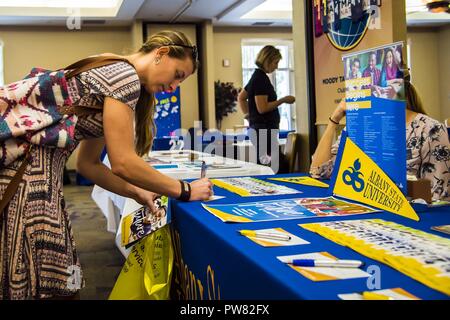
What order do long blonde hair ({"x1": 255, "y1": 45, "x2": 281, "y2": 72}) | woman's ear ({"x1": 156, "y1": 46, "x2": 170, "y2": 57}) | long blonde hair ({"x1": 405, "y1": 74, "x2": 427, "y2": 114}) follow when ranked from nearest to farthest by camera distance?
woman's ear ({"x1": 156, "y1": 46, "x2": 170, "y2": 57}) → long blonde hair ({"x1": 405, "y1": 74, "x2": 427, "y2": 114}) → long blonde hair ({"x1": 255, "y1": 45, "x2": 281, "y2": 72})

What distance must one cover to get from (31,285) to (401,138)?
38.1 inches

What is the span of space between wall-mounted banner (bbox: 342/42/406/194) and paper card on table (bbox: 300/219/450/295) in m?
0.22

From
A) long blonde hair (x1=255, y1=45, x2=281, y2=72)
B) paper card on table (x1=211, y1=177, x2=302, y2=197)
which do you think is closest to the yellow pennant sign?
paper card on table (x1=211, y1=177, x2=302, y2=197)

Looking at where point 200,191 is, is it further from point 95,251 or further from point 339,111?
point 95,251

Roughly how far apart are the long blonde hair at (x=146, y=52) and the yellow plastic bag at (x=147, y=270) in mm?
289

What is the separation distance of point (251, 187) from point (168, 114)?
7.53 m

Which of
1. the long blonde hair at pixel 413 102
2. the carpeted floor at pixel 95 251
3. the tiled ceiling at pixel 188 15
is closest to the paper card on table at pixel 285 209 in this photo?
the long blonde hair at pixel 413 102

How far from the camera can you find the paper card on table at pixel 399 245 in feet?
2.38

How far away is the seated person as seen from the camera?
1.78 meters

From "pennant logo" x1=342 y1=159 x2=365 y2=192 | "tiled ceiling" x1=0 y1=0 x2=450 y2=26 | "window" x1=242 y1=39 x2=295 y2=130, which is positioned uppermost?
"tiled ceiling" x1=0 y1=0 x2=450 y2=26

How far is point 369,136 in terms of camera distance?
4.43ft

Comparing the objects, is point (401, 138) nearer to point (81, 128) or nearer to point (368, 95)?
point (368, 95)

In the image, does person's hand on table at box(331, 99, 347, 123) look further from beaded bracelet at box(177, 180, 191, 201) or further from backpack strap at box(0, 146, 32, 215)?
backpack strap at box(0, 146, 32, 215)

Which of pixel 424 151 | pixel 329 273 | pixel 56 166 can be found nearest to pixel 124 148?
pixel 56 166
